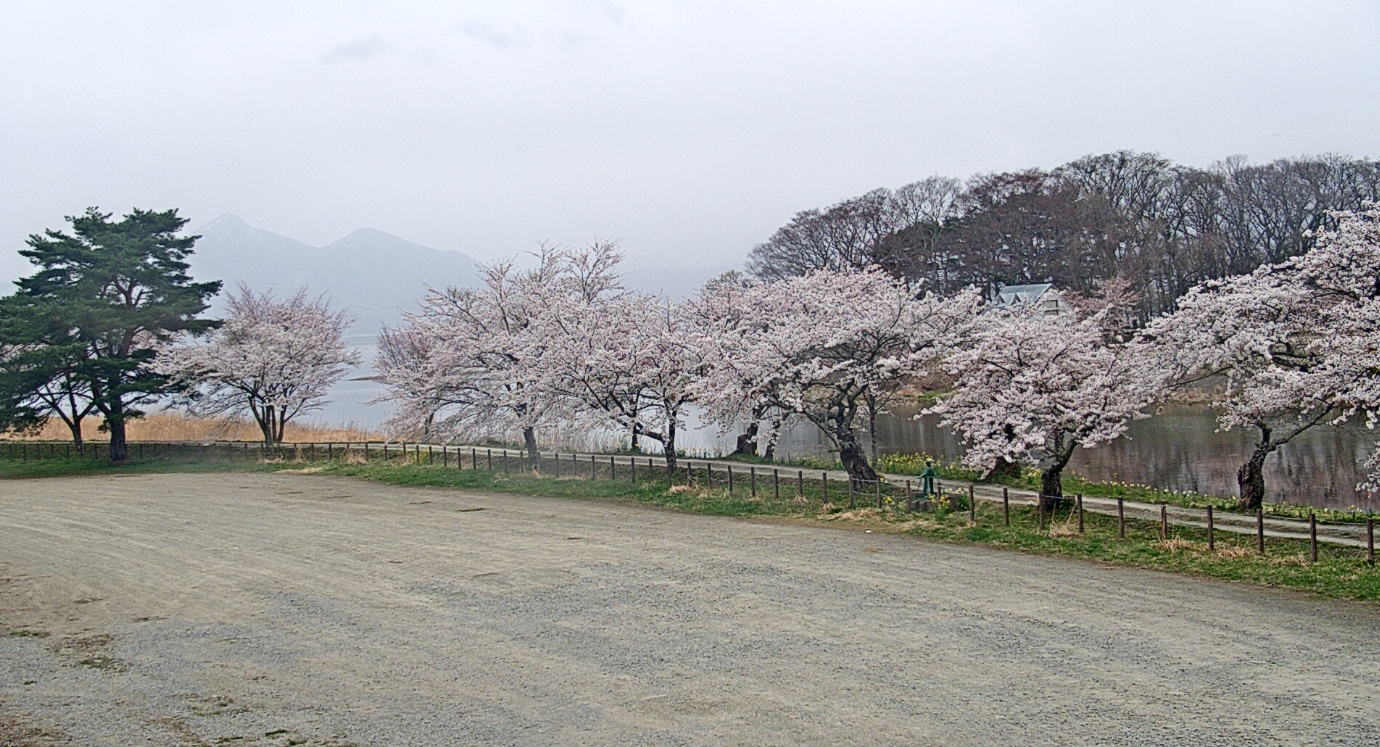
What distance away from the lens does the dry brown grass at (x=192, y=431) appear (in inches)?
1703

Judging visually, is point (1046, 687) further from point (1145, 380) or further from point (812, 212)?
point (812, 212)

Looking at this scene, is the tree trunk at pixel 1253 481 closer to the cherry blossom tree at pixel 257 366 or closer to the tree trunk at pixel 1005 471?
the tree trunk at pixel 1005 471

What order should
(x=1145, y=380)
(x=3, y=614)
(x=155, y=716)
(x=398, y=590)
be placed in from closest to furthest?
1. (x=155, y=716)
2. (x=3, y=614)
3. (x=398, y=590)
4. (x=1145, y=380)

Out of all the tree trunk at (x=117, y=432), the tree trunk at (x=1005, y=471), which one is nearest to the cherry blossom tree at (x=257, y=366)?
the tree trunk at (x=117, y=432)

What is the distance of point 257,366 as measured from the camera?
3594 centimetres

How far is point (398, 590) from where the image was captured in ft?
43.8

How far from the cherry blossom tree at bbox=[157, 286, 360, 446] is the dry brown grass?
357 centimetres

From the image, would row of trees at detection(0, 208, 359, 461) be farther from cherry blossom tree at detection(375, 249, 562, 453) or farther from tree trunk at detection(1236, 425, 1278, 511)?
tree trunk at detection(1236, 425, 1278, 511)

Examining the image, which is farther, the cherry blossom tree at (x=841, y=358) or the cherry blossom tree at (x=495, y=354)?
the cherry blossom tree at (x=495, y=354)

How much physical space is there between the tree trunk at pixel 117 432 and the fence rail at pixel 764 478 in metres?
0.60

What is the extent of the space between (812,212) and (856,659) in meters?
65.2

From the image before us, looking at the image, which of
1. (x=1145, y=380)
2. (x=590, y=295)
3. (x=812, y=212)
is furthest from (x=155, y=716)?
(x=812, y=212)

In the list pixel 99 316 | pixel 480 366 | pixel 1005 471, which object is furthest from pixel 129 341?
pixel 1005 471

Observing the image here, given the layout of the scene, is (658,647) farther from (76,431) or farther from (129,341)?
(76,431)
